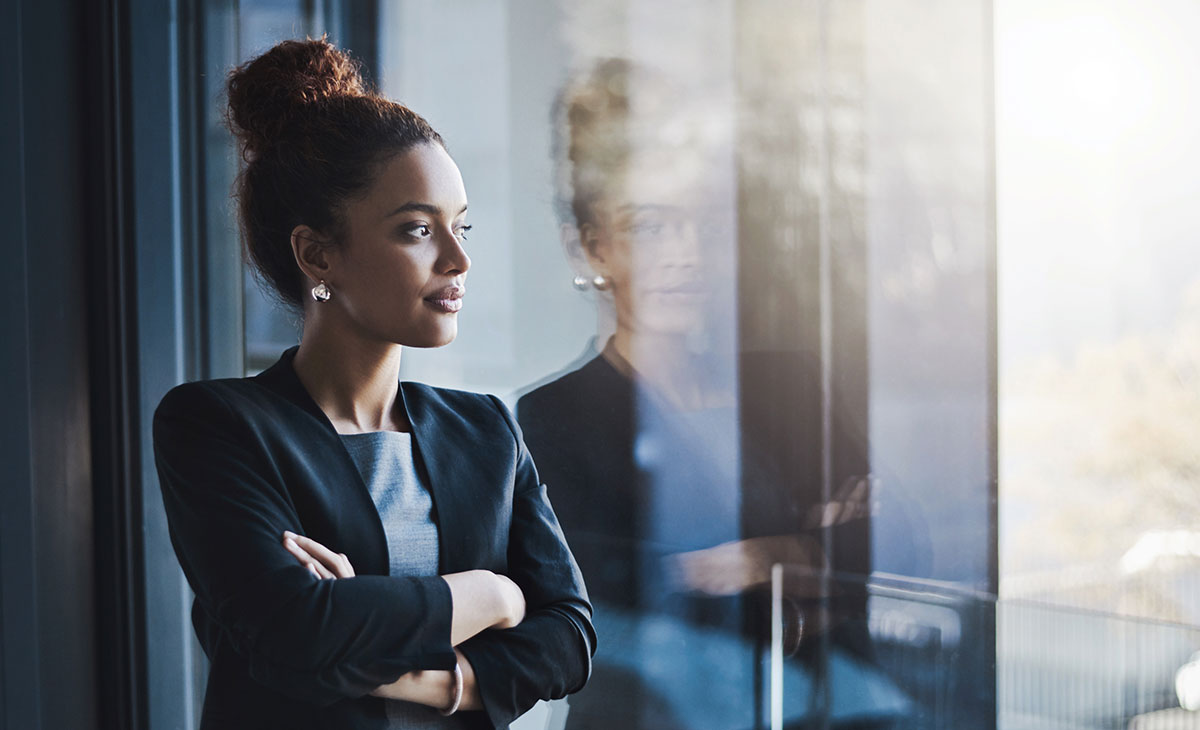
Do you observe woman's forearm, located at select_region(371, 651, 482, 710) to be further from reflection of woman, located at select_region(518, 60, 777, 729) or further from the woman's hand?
reflection of woman, located at select_region(518, 60, 777, 729)

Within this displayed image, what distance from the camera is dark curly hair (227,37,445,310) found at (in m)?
1.08

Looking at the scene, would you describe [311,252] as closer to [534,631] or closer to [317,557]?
[317,557]

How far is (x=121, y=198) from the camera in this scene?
175 centimetres

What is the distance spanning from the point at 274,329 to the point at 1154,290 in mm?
1476

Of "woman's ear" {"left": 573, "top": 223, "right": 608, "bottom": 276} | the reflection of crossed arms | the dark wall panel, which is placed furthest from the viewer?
the dark wall panel

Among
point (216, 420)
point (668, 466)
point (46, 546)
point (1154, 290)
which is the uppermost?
point (1154, 290)

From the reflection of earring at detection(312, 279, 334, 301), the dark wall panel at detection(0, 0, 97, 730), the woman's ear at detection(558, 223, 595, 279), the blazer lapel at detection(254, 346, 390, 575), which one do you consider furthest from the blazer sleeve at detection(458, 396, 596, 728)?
the dark wall panel at detection(0, 0, 97, 730)

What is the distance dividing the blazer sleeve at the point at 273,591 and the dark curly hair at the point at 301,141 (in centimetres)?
21

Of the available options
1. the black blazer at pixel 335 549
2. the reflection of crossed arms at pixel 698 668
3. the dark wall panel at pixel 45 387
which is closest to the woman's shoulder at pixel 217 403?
the black blazer at pixel 335 549

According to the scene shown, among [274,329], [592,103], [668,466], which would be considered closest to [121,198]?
[274,329]

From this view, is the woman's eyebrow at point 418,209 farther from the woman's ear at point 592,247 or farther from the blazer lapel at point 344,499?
the woman's ear at point 592,247

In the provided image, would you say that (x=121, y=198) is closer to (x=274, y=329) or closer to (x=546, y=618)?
(x=274, y=329)

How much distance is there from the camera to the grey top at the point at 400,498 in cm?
107

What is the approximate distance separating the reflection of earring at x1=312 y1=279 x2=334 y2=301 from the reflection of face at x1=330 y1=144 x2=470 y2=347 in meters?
0.03
